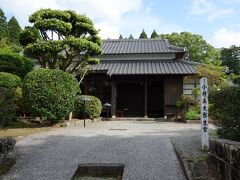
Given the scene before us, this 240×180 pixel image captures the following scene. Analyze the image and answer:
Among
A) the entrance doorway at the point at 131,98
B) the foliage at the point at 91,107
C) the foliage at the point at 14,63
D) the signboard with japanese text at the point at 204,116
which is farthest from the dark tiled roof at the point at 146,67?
the signboard with japanese text at the point at 204,116

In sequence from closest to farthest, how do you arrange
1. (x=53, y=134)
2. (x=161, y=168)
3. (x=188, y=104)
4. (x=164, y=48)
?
(x=161, y=168)
(x=53, y=134)
(x=188, y=104)
(x=164, y=48)

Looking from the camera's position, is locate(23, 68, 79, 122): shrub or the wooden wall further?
the wooden wall

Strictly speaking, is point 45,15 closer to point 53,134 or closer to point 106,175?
point 53,134

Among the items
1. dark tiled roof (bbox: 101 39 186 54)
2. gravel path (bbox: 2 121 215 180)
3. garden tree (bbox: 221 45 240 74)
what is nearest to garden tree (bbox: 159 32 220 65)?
garden tree (bbox: 221 45 240 74)

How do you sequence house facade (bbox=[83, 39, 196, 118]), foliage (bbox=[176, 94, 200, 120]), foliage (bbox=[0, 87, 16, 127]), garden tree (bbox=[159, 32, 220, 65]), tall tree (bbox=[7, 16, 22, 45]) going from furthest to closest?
garden tree (bbox=[159, 32, 220, 65]) < tall tree (bbox=[7, 16, 22, 45]) < house facade (bbox=[83, 39, 196, 118]) < foliage (bbox=[176, 94, 200, 120]) < foliage (bbox=[0, 87, 16, 127])

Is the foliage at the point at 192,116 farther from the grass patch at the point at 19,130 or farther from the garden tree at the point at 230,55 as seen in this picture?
the garden tree at the point at 230,55

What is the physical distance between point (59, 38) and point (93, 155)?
10.1 m

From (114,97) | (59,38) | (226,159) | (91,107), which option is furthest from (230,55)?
(226,159)

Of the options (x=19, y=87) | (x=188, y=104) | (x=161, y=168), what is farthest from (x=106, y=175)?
(x=188, y=104)

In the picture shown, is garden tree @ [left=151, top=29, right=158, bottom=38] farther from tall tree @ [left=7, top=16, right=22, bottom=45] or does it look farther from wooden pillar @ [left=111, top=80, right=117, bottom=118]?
wooden pillar @ [left=111, top=80, right=117, bottom=118]

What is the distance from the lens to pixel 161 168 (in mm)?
7715

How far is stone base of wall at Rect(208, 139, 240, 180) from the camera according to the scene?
532 cm

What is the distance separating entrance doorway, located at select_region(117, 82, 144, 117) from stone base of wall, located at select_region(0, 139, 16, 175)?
16.0 m

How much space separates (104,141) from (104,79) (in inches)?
485
